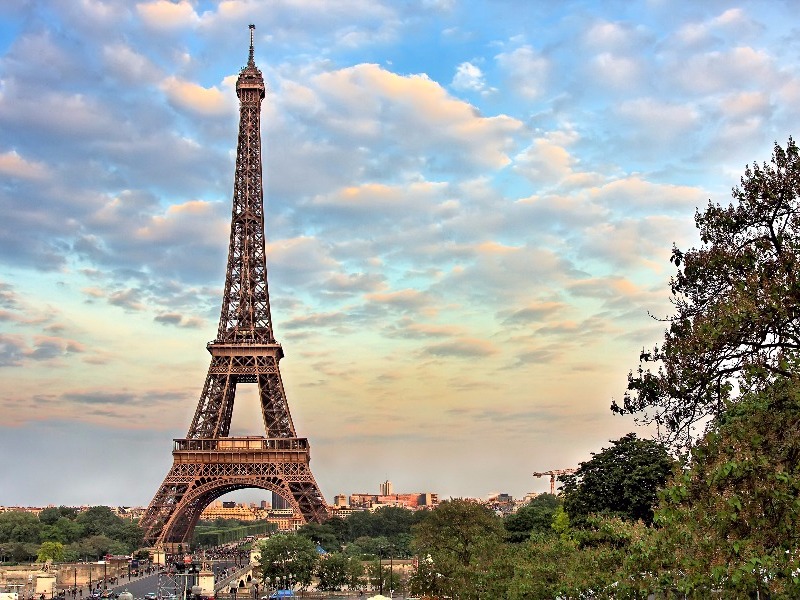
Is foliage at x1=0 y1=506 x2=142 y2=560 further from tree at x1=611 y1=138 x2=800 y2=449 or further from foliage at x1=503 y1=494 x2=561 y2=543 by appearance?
tree at x1=611 y1=138 x2=800 y2=449

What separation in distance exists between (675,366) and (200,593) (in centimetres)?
5612

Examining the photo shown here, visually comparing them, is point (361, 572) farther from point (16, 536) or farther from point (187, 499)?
point (16, 536)

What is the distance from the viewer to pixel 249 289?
302 ft

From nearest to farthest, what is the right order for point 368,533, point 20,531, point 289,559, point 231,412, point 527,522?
→ 1. point 289,559
2. point 527,522
3. point 231,412
4. point 20,531
5. point 368,533

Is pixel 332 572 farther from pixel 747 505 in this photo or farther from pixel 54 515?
pixel 54 515

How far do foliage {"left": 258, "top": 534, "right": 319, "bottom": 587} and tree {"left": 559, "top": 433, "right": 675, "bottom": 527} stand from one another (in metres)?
26.2

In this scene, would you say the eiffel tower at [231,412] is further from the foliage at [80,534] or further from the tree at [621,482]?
the tree at [621,482]

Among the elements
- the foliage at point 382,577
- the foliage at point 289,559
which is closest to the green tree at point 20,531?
the foliage at point 382,577

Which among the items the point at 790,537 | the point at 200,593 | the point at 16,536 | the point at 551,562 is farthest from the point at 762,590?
the point at 16,536

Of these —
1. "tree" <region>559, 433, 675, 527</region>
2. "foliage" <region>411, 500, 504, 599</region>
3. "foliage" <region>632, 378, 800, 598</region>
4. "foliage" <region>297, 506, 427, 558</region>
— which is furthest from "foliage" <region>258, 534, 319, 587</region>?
"foliage" <region>632, 378, 800, 598</region>

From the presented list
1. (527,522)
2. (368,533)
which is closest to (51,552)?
(368,533)

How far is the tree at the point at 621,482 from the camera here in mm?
47094

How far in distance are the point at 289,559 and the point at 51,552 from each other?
41473 mm

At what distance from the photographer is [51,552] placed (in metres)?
99.0
